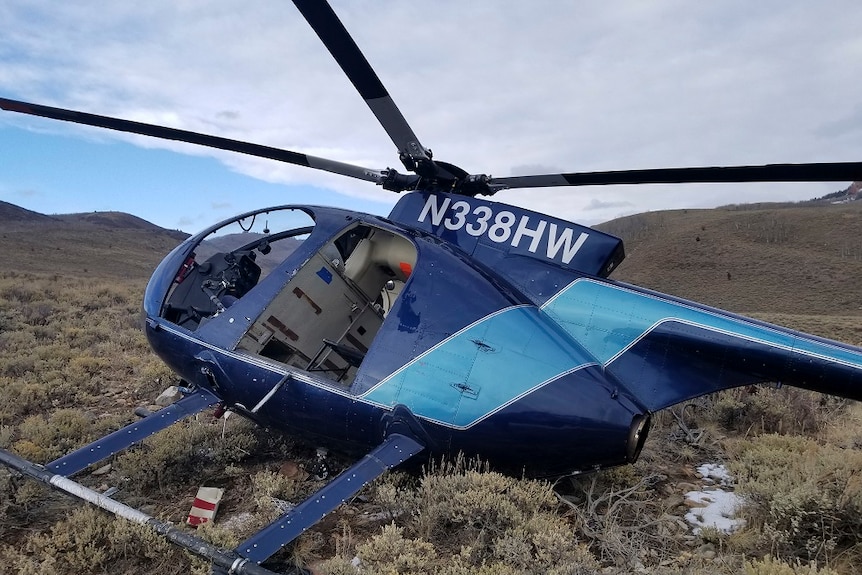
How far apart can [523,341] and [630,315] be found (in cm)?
109

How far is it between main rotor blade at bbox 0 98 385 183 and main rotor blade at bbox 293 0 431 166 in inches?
38.4

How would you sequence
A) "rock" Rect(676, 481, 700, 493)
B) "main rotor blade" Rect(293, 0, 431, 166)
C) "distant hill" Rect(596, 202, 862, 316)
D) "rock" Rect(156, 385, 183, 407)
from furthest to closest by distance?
"distant hill" Rect(596, 202, 862, 316) < "rock" Rect(156, 385, 183, 407) < "rock" Rect(676, 481, 700, 493) < "main rotor blade" Rect(293, 0, 431, 166)

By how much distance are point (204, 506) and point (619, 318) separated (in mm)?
4242

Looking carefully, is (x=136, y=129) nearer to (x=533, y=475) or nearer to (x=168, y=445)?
(x=168, y=445)

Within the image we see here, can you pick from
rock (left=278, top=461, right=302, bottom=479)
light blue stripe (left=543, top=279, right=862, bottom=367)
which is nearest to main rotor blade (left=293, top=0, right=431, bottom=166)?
light blue stripe (left=543, top=279, right=862, bottom=367)

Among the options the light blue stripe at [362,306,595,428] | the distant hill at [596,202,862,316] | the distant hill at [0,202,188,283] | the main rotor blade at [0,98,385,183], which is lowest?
the distant hill at [0,202,188,283]

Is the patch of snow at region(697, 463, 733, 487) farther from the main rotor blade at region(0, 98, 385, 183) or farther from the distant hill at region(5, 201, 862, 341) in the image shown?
the distant hill at region(5, 201, 862, 341)

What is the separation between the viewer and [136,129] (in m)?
6.07

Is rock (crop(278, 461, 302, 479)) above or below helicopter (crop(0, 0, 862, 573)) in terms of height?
below

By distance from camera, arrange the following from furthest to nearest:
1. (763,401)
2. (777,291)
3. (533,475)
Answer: (777,291) < (763,401) < (533,475)

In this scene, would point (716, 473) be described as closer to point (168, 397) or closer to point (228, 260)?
point (228, 260)

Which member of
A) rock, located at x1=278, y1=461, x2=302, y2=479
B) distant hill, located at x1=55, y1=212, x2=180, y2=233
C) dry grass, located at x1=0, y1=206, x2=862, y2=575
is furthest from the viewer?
distant hill, located at x1=55, y1=212, x2=180, y2=233

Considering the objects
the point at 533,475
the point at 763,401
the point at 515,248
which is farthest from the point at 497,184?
the point at 763,401

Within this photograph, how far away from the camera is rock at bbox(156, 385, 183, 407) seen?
810 cm
